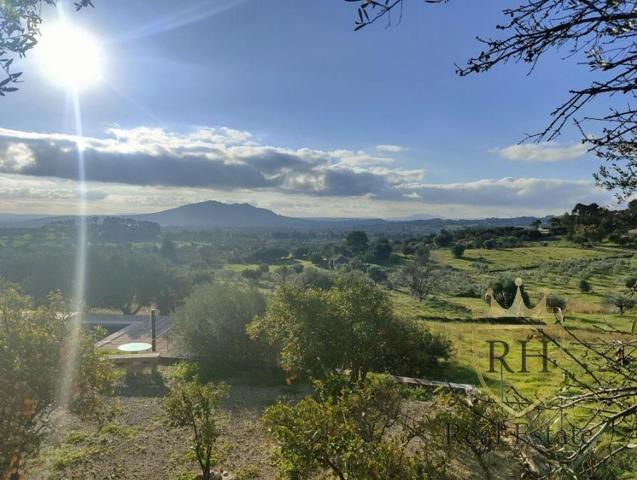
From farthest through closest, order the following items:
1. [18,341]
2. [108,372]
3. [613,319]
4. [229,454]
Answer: [613,319], [229,454], [108,372], [18,341]

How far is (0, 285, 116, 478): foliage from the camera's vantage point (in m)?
5.12

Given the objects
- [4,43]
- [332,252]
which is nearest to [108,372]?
[4,43]

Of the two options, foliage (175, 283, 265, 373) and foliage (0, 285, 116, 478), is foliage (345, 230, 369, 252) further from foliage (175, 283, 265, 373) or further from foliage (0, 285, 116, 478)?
foliage (0, 285, 116, 478)

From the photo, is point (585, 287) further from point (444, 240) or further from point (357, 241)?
point (357, 241)

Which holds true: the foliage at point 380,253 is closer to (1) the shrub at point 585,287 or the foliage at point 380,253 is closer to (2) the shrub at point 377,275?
(2) the shrub at point 377,275

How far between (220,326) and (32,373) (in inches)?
361

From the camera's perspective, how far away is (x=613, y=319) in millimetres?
16281

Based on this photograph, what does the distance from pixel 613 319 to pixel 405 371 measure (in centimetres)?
946

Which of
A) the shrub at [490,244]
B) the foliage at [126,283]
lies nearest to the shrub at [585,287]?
the shrub at [490,244]

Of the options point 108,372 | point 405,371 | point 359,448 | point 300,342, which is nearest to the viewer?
point 359,448

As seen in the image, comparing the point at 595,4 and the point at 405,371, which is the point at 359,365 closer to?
the point at 405,371

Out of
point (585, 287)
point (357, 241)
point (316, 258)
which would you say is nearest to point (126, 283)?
point (585, 287)

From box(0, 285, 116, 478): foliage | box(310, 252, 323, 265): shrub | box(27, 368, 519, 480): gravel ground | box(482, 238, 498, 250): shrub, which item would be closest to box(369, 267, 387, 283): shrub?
box(310, 252, 323, 265): shrub

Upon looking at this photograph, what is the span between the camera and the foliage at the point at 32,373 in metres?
5.12
